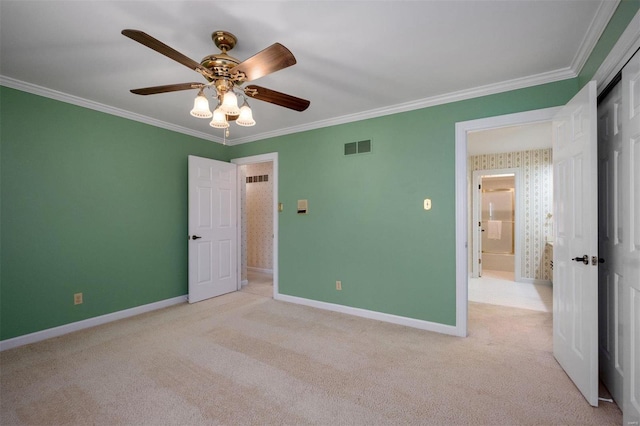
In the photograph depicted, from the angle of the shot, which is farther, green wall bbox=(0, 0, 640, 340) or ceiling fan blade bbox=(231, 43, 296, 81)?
green wall bbox=(0, 0, 640, 340)

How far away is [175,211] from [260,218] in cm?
255

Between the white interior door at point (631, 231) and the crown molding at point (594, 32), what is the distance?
0.40 metres

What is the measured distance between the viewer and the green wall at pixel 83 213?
276 centimetres

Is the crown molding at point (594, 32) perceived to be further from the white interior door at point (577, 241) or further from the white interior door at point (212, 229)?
the white interior door at point (212, 229)

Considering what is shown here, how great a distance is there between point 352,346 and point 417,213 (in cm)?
157

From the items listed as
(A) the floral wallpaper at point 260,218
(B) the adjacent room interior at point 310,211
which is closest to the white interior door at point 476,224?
(B) the adjacent room interior at point 310,211

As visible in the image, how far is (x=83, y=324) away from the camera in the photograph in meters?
3.21

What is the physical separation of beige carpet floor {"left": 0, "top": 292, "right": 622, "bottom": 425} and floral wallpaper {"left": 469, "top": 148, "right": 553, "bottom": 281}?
2333 millimetres

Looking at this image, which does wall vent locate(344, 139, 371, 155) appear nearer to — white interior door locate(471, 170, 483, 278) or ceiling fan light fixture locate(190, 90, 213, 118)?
ceiling fan light fixture locate(190, 90, 213, 118)

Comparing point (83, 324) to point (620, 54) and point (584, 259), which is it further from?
point (620, 54)

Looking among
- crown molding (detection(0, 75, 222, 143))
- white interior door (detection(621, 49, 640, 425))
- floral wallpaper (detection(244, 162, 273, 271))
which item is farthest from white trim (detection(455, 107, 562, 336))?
floral wallpaper (detection(244, 162, 273, 271))

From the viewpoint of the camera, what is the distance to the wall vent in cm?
357

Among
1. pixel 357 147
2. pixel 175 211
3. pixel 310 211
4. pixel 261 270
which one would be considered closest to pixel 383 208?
pixel 357 147

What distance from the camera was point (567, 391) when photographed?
204 centimetres
